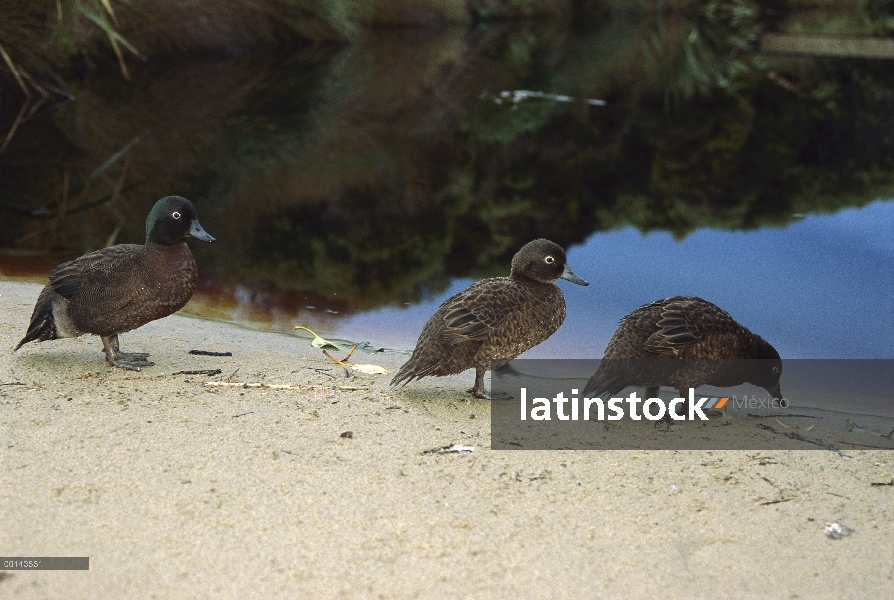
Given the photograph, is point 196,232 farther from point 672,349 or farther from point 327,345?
point 672,349

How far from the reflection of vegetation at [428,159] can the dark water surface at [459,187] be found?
5 cm

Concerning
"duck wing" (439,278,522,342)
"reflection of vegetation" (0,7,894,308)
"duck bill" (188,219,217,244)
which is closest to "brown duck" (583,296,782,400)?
"duck wing" (439,278,522,342)

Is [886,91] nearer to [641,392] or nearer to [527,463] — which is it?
[641,392]

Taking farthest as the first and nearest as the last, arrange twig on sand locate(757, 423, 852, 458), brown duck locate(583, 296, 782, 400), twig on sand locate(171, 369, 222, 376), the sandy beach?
1. twig on sand locate(171, 369, 222, 376)
2. brown duck locate(583, 296, 782, 400)
3. twig on sand locate(757, 423, 852, 458)
4. the sandy beach

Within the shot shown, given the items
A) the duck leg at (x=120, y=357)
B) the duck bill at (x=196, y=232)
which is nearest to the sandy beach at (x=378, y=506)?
the duck leg at (x=120, y=357)

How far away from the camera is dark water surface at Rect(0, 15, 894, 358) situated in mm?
8016

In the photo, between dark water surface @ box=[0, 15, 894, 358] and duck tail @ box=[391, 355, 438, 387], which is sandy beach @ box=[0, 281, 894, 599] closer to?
duck tail @ box=[391, 355, 438, 387]

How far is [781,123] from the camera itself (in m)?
16.8

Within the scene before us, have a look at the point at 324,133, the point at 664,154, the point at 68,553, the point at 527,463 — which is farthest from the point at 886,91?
the point at 68,553

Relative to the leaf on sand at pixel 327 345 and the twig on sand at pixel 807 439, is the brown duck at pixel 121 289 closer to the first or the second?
the leaf on sand at pixel 327 345

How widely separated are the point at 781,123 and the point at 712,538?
14928 mm

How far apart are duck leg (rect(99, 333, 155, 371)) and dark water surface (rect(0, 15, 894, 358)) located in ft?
5.78

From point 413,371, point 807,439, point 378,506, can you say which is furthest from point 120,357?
point 807,439

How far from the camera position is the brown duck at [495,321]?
5.01 meters
